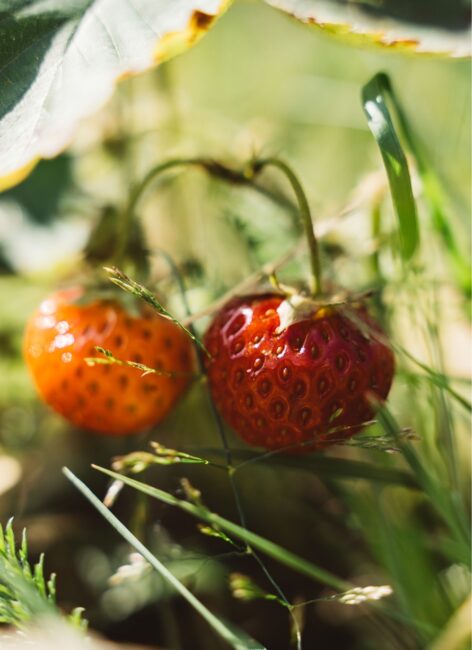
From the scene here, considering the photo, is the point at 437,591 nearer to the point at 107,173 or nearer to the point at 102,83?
the point at 102,83

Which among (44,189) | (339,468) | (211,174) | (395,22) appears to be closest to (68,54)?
(211,174)

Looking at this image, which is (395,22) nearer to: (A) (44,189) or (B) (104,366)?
(B) (104,366)

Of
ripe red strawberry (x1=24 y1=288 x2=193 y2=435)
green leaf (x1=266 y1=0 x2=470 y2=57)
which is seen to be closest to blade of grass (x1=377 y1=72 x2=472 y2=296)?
green leaf (x1=266 y1=0 x2=470 y2=57)

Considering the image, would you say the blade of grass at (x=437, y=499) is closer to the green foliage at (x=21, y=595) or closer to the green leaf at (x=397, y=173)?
the green leaf at (x=397, y=173)

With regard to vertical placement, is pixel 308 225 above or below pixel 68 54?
Answer: below

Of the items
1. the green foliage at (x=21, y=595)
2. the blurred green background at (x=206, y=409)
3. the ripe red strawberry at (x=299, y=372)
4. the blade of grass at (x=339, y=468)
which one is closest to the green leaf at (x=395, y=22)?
the blurred green background at (x=206, y=409)
